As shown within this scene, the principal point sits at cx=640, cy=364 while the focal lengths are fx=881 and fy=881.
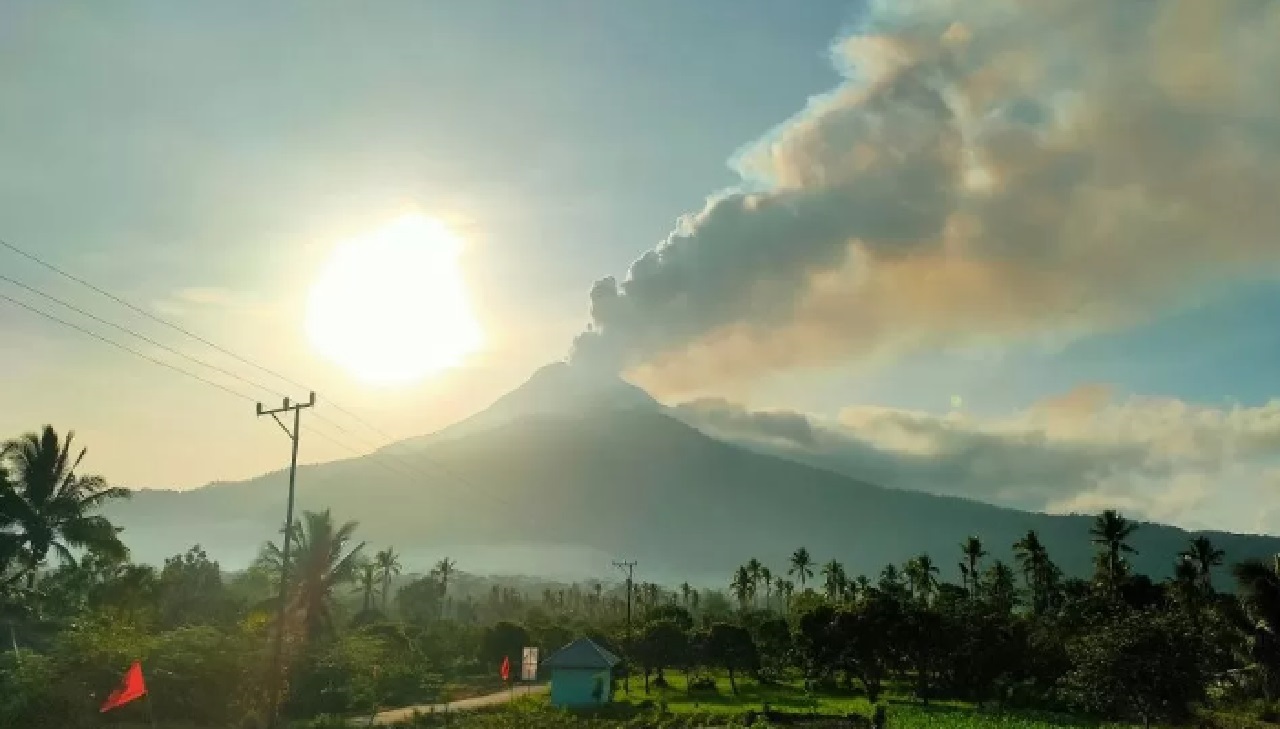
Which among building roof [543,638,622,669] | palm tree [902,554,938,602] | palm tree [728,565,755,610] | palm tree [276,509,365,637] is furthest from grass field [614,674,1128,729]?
palm tree [728,565,755,610]

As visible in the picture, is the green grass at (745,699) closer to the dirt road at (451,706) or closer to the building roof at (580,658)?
the building roof at (580,658)

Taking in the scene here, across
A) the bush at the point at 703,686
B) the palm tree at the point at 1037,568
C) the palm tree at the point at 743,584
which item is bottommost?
the bush at the point at 703,686

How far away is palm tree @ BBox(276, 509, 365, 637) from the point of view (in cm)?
6738

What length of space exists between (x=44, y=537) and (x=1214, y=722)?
67.7m

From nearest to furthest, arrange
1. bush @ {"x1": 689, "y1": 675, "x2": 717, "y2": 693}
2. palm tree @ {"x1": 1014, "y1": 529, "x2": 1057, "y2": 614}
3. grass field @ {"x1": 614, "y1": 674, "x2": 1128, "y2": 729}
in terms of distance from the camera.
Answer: grass field @ {"x1": 614, "y1": 674, "x2": 1128, "y2": 729}, bush @ {"x1": 689, "y1": 675, "x2": 717, "y2": 693}, palm tree @ {"x1": 1014, "y1": 529, "x2": 1057, "y2": 614}

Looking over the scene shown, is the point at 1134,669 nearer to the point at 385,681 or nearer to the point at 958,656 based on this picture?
the point at 958,656

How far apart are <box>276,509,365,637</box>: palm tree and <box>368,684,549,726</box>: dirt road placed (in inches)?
520

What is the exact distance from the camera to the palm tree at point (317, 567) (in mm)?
67375

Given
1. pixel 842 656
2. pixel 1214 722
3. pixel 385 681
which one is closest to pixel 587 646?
pixel 385 681

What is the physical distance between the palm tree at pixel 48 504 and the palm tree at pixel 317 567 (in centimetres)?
1431

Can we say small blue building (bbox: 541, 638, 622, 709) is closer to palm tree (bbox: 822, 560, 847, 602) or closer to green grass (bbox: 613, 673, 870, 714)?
green grass (bbox: 613, 673, 870, 714)

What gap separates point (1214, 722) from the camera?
47.1m

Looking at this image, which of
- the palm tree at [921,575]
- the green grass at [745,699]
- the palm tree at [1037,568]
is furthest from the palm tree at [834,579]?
the green grass at [745,699]

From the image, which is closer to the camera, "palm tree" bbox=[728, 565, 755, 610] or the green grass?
the green grass
